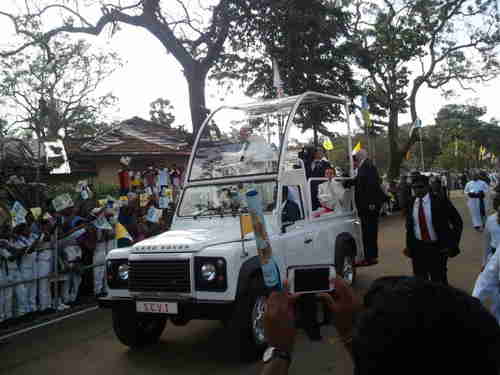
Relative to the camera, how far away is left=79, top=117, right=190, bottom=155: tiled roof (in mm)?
20422

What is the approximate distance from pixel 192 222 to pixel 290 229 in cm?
135

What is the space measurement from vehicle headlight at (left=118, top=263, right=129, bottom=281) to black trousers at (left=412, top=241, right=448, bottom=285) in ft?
12.0

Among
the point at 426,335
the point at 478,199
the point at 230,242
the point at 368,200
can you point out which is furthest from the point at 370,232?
the point at 426,335

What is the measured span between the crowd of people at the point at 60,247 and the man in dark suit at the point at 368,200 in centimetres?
374

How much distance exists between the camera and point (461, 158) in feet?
157

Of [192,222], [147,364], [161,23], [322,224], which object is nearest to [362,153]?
[322,224]

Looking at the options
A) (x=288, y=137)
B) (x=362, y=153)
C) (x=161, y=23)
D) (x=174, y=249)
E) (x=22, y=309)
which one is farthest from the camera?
(x=161, y=23)

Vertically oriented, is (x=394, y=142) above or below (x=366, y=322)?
above

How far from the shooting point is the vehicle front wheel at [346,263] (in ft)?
22.4

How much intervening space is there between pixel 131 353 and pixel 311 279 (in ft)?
11.0

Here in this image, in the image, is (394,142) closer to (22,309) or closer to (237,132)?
(237,132)

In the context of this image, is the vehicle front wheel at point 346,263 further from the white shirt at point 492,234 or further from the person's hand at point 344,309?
the person's hand at point 344,309

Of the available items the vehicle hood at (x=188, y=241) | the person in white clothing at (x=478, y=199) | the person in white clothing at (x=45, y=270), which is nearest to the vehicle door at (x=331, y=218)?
the vehicle hood at (x=188, y=241)

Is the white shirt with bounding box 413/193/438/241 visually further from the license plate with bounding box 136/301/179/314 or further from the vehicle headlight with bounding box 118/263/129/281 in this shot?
the vehicle headlight with bounding box 118/263/129/281
